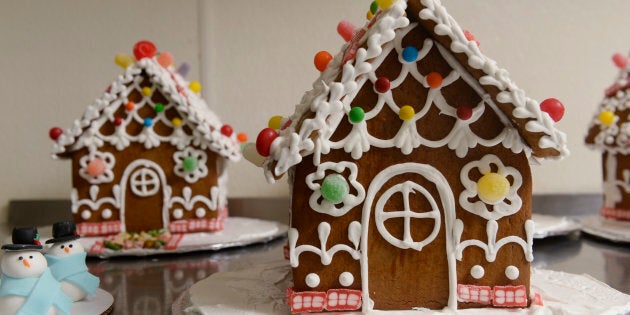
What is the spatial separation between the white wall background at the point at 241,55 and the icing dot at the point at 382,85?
4.43ft

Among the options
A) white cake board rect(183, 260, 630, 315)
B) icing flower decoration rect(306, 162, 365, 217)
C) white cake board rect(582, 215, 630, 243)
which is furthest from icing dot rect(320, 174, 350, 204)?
white cake board rect(582, 215, 630, 243)

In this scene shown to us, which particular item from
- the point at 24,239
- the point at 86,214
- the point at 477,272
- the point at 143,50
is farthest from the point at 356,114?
the point at 86,214

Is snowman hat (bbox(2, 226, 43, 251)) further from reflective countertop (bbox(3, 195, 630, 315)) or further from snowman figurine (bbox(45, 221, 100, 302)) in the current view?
reflective countertop (bbox(3, 195, 630, 315))

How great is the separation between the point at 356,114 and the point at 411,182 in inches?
6.9

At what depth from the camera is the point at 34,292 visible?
42.9 inches

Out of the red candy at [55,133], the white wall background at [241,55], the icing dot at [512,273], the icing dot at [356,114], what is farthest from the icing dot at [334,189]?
the white wall background at [241,55]

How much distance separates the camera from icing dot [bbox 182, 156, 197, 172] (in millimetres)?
1918

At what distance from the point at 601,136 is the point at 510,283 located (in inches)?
42.7

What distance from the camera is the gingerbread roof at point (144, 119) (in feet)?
6.21

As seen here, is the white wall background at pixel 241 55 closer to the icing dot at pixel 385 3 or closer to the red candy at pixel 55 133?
the red candy at pixel 55 133

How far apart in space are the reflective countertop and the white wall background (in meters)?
0.58

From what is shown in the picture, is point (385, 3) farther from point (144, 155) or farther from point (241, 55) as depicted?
point (241, 55)

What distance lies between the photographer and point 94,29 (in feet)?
8.24

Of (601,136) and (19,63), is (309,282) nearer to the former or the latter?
(601,136)
